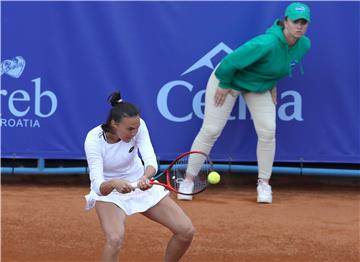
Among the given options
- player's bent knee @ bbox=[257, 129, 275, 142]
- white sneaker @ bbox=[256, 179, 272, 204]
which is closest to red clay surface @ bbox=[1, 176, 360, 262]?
white sneaker @ bbox=[256, 179, 272, 204]

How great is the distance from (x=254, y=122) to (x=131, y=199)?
2379 millimetres

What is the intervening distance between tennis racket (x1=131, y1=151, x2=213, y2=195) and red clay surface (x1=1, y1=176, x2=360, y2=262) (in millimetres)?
260

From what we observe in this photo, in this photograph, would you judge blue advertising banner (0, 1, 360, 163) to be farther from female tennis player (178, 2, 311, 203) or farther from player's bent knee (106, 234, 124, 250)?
player's bent knee (106, 234, 124, 250)

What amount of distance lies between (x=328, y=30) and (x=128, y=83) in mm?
1761

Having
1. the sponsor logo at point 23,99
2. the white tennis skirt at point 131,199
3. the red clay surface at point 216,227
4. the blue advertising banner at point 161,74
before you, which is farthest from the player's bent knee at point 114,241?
the sponsor logo at point 23,99

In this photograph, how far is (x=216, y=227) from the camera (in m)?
6.16

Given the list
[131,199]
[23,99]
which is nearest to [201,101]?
[23,99]

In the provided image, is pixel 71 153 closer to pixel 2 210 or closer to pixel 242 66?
pixel 2 210

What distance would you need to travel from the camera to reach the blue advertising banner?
7.11 metres

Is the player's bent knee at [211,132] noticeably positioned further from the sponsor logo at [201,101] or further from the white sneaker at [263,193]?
the white sneaker at [263,193]

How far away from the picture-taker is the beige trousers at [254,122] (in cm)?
677

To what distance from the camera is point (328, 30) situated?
7.07m

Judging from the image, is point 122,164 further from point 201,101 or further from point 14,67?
point 14,67

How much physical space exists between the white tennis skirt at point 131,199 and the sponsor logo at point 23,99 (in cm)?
275
